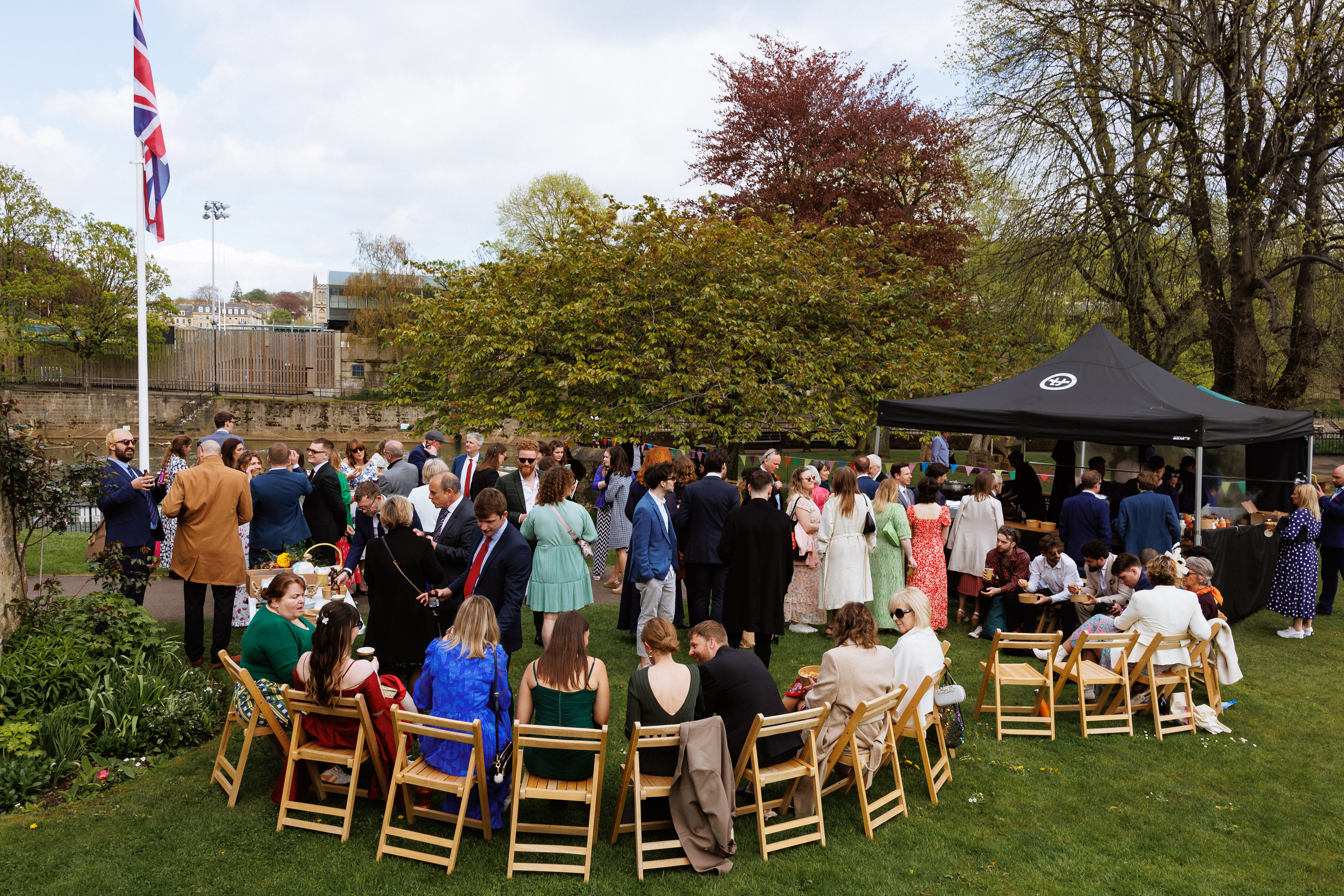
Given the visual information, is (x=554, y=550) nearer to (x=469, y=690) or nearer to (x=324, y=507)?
(x=469, y=690)

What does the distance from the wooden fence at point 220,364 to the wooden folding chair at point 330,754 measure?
116 feet

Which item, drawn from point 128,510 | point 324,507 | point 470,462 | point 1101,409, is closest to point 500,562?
point 324,507

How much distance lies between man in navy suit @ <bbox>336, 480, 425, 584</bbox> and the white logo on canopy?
7028 millimetres

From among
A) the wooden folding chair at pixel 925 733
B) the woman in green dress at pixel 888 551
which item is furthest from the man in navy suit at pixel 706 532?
the wooden folding chair at pixel 925 733

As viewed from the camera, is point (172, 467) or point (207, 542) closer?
point (207, 542)

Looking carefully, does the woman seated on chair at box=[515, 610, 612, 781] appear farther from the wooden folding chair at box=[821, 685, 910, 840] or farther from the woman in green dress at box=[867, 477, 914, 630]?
the woman in green dress at box=[867, 477, 914, 630]

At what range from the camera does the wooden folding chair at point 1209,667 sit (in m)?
6.00

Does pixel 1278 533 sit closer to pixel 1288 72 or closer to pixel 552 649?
pixel 1288 72

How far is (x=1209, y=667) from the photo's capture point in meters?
6.23

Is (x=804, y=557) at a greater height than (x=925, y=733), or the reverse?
(x=804, y=557)

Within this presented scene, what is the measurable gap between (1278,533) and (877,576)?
193 inches

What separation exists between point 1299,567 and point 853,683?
7.27 m

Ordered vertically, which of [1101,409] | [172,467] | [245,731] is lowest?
[245,731]

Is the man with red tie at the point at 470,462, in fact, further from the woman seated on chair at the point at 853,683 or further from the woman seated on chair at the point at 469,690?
the woman seated on chair at the point at 853,683
